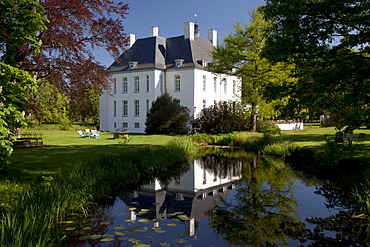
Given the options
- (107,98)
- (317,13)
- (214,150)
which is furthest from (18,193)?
(107,98)

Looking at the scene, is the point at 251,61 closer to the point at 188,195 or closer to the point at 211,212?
the point at 188,195

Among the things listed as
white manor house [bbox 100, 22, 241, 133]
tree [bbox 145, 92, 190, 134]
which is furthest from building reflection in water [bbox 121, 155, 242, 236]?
white manor house [bbox 100, 22, 241, 133]

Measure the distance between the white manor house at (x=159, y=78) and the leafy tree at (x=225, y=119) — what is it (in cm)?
799

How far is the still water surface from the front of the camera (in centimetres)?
640

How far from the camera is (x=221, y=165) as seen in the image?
15336 mm

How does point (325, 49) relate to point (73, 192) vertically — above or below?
above

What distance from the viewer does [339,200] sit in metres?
9.02

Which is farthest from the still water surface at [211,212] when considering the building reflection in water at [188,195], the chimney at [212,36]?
the chimney at [212,36]

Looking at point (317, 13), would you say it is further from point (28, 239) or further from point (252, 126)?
point (252, 126)

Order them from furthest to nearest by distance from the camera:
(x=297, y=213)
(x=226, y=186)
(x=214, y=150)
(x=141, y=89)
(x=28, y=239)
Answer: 1. (x=141, y=89)
2. (x=214, y=150)
3. (x=226, y=186)
4. (x=297, y=213)
5. (x=28, y=239)

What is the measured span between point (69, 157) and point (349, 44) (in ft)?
34.1

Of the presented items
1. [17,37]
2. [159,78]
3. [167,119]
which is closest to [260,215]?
[17,37]

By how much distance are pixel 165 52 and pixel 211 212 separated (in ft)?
105

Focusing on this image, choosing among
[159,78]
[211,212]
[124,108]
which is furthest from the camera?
[124,108]
